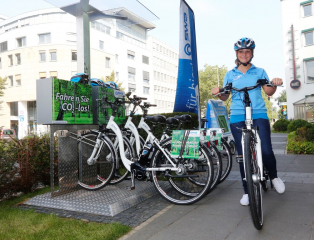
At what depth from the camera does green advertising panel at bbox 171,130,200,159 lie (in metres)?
4.05

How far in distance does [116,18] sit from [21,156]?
3446 millimetres

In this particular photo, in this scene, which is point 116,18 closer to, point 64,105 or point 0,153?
point 64,105

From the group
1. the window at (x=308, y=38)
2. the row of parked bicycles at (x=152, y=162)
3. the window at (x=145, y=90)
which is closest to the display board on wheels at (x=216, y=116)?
the row of parked bicycles at (x=152, y=162)

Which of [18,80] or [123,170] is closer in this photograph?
A: [123,170]

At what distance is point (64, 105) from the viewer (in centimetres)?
461

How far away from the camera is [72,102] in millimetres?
4746

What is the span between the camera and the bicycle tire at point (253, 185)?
2.99 m

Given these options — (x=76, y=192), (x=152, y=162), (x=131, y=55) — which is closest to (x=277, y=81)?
(x=152, y=162)

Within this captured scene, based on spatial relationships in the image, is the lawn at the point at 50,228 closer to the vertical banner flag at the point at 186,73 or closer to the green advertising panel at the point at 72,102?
the green advertising panel at the point at 72,102

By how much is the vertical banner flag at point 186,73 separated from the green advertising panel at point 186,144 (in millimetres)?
3330

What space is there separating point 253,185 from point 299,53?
29883 millimetres

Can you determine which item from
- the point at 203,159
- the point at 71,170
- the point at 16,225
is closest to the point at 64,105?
the point at 71,170

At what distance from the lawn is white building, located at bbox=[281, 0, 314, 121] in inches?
1126

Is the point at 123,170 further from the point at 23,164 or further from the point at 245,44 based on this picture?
the point at 245,44
